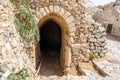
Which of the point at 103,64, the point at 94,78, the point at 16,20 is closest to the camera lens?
the point at 16,20

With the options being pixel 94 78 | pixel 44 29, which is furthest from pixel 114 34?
pixel 94 78

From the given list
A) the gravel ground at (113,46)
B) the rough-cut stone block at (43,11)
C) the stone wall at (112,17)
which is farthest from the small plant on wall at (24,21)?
the stone wall at (112,17)

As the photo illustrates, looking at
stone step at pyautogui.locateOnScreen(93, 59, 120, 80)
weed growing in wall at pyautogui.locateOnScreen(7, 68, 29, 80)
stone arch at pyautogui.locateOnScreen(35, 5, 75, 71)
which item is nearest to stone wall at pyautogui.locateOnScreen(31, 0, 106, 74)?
stone arch at pyautogui.locateOnScreen(35, 5, 75, 71)

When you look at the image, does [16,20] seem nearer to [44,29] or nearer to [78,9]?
[78,9]

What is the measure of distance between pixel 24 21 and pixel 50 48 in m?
6.10

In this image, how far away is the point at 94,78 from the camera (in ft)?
21.7

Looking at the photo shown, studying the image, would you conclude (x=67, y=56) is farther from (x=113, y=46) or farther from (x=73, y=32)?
(x=113, y=46)

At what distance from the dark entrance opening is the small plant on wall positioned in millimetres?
2284

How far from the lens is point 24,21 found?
21.5 ft

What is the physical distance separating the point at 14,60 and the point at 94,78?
3.29 m

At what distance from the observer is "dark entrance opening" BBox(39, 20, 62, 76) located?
28.9 ft

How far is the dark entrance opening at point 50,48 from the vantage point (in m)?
8.82

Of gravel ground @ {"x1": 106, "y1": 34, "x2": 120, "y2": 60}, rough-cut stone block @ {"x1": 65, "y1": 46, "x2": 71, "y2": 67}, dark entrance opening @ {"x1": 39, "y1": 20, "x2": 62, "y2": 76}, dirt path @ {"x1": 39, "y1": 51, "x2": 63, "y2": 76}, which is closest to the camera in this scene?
rough-cut stone block @ {"x1": 65, "y1": 46, "x2": 71, "y2": 67}

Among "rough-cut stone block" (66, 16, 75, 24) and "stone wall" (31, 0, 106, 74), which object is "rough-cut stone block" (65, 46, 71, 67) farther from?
"rough-cut stone block" (66, 16, 75, 24)
